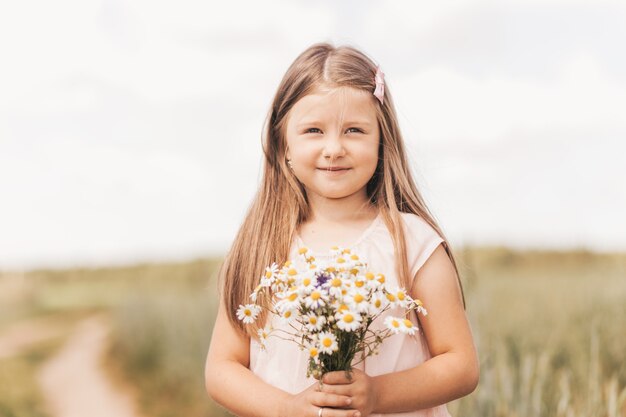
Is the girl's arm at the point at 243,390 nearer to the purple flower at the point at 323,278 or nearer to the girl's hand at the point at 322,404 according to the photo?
the girl's hand at the point at 322,404

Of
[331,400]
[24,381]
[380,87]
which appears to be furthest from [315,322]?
[24,381]

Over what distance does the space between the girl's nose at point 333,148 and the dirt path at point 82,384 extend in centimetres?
791

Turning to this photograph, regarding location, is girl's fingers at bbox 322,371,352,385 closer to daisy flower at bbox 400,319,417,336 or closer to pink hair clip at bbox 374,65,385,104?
daisy flower at bbox 400,319,417,336

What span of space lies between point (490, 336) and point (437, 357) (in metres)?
4.11

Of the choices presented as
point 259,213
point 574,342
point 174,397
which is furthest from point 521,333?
point 259,213

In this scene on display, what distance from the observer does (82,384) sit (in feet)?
39.7

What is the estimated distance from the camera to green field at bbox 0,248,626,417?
4.50m

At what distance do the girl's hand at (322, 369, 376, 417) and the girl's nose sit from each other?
772 mm

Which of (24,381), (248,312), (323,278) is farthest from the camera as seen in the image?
(24,381)

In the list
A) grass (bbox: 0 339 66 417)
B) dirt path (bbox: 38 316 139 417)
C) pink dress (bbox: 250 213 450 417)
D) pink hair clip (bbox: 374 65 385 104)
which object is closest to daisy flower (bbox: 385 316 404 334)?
pink dress (bbox: 250 213 450 417)

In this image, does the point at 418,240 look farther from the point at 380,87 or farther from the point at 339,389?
the point at 339,389

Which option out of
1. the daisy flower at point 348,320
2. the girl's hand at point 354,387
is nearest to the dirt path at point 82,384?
the girl's hand at point 354,387

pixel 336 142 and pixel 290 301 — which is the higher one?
pixel 336 142

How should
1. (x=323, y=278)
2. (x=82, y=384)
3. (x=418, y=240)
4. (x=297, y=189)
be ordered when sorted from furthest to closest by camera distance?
(x=82, y=384), (x=297, y=189), (x=418, y=240), (x=323, y=278)
